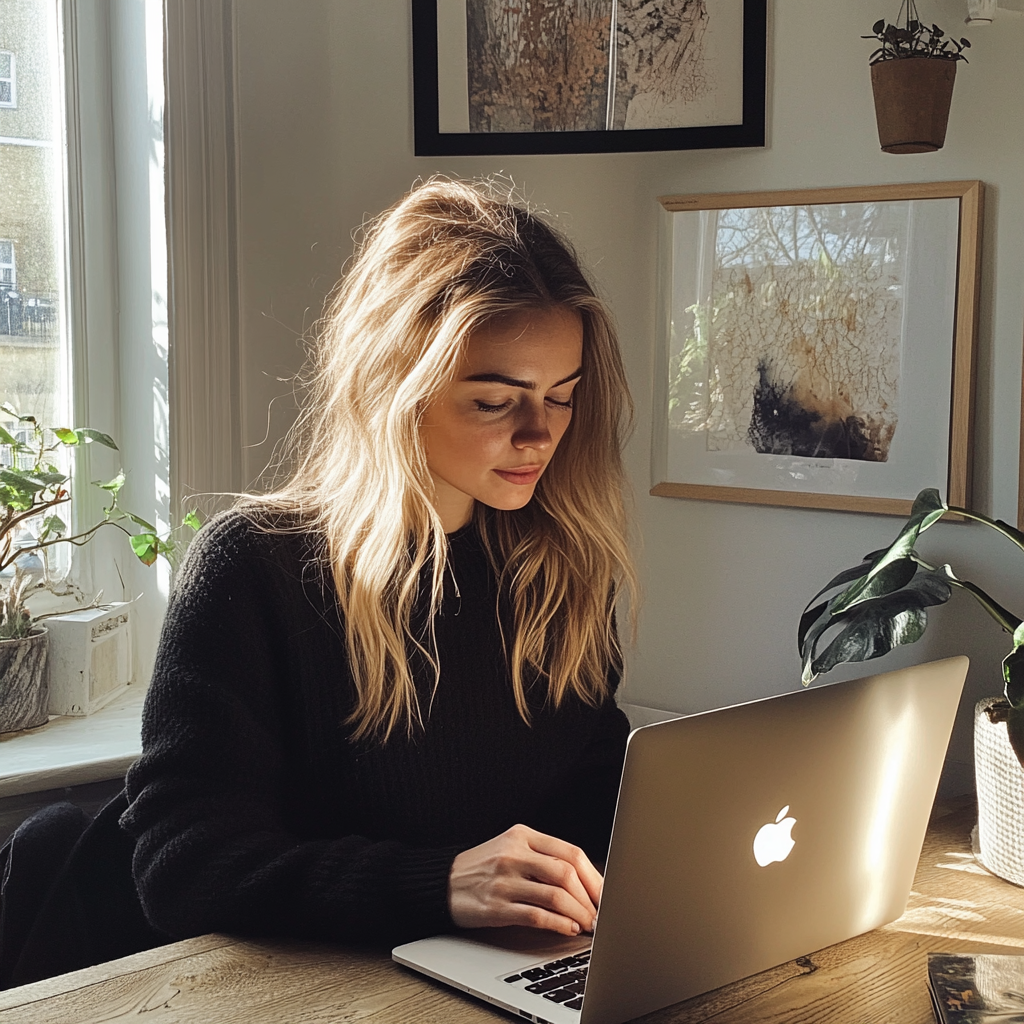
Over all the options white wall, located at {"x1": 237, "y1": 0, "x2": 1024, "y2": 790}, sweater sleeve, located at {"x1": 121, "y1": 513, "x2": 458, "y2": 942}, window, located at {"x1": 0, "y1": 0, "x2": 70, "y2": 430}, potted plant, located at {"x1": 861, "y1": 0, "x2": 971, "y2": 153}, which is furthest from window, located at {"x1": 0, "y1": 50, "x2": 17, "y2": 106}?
potted plant, located at {"x1": 861, "y1": 0, "x2": 971, "y2": 153}

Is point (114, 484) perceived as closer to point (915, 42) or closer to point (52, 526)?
point (52, 526)

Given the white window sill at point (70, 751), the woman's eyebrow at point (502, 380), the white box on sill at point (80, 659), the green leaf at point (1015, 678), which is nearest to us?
the woman's eyebrow at point (502, 380)

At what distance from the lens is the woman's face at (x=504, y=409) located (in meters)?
1.29

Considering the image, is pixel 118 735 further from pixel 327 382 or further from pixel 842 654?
pixel 842 654

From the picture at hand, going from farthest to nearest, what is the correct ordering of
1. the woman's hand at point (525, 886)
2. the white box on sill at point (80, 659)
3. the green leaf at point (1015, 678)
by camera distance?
the white box on sill at point (80, 659) < the green leaf at point (1015, 678) < the woman's hand at point (525, 886)

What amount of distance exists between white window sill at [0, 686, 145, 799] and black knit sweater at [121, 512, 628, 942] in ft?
2.42

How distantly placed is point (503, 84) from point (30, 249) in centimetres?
91

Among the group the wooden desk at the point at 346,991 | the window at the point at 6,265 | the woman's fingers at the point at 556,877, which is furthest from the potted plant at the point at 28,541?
the woman's fingers at the point at 556,877

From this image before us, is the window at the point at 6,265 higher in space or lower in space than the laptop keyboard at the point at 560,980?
higher

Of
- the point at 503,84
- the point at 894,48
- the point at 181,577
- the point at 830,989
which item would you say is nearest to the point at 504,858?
the point at 830,989

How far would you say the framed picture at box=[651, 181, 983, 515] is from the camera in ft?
6.30

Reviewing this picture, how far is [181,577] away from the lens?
1303 millimetres

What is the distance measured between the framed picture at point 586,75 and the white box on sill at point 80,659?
104 centimetres

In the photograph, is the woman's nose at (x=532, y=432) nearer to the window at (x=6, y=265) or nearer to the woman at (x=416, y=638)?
the woman at (x=416, y=638)
